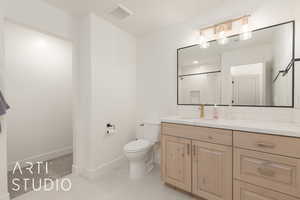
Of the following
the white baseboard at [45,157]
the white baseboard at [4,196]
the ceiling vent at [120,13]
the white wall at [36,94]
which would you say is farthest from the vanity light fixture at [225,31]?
the white baseboard at [45,157]

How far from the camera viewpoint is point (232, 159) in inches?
54.2

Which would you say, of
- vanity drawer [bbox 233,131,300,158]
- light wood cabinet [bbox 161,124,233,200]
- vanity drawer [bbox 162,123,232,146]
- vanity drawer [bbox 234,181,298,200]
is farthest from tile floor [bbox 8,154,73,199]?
vanity drawer [bbox 233,131,300,158]

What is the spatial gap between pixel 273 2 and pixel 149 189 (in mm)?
2552

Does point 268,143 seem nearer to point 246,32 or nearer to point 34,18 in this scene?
point 246,32

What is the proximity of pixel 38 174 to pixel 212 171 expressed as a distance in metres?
2.39

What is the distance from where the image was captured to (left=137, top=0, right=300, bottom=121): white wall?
160cm

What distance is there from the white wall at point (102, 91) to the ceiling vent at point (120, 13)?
24cm

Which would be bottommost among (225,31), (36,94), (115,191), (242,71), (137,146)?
(115,191)

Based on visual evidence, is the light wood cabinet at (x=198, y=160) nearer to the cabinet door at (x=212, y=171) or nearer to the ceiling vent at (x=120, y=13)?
the cabinet door at (x=212, y=171)

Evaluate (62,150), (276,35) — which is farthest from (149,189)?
(276,35)

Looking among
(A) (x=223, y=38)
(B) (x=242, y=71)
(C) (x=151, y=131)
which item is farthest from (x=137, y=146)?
(A) (x=223, y=38)

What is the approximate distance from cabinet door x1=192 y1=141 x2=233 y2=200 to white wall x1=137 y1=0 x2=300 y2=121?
64cm

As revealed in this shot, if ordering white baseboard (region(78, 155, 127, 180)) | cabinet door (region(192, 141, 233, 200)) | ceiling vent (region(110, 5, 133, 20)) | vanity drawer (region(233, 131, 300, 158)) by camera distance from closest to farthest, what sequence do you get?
1. vanity drawer (region(233, 131, 300, 158))
2. cabinet door (region(192, 141, 233, 200))
3. ceiling vent (region(110, 5, 133, 20))
4. white baseboard (region(78, 155, 127, 180))

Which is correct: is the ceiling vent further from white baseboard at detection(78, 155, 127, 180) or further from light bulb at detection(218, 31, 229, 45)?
white baseboard at detection(78, 155, 127, 180)
